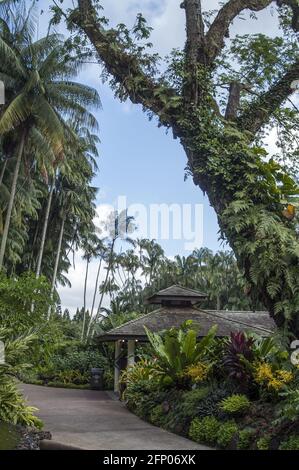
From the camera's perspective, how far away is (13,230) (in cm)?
2445

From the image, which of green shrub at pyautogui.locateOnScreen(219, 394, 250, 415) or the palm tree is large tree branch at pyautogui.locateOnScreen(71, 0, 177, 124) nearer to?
green shrub at pyautogui.locateOnScreen(219, 394, 250, 415)

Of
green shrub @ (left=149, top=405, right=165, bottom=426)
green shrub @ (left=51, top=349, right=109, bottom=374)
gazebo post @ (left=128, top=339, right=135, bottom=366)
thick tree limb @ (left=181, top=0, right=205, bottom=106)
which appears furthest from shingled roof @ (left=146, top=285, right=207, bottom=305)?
thick tree limb @ (left=181, top=0, right=205, bottom=106)

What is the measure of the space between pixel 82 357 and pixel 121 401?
7.10 metres

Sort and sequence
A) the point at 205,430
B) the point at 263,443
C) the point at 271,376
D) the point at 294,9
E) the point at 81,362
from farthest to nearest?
the point at 81,362 < the point at 294,9 < the point at 205,430 < the point at 271,376 < the point at 263,443

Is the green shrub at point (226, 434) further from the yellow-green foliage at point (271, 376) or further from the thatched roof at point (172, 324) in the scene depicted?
the thatched roof at point (172, 324)

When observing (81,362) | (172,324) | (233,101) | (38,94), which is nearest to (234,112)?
(233,101)

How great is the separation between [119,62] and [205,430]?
5.85m

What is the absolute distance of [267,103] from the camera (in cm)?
764

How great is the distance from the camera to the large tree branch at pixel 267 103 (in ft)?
24.8

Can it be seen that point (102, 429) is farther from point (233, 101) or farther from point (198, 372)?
point (233, 101)

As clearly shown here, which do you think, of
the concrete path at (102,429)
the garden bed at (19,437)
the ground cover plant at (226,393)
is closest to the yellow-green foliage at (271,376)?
the ground cover plant at (226,393)

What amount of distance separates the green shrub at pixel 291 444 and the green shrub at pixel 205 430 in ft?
4.28

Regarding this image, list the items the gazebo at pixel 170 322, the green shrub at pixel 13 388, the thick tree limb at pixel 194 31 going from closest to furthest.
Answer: the green shrub at pixel 13 388 < the thick tree limb at pixel 194 31 < the gazebo at pixel 170 322
